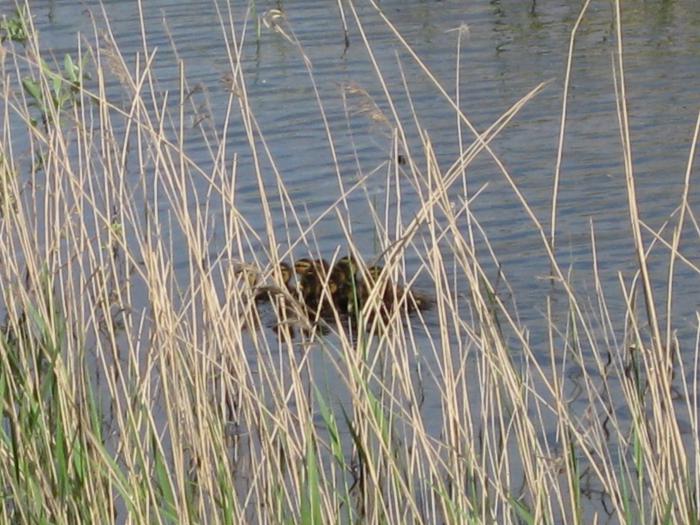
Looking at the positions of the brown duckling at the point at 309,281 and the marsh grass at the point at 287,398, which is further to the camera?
the brown duckling at the point at 309,281

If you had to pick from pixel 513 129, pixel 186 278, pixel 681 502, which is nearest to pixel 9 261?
pixel 681 502

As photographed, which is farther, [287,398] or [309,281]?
[309,281]

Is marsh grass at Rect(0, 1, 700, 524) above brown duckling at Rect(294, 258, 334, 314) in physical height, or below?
above

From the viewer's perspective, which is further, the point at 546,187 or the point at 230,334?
the point at 546,187

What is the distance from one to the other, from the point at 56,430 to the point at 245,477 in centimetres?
95

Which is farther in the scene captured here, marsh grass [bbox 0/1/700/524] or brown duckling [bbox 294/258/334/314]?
brown duckling [bbox 294/258/334/314]

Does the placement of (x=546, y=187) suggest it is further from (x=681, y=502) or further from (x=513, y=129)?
(x=681, y=502)

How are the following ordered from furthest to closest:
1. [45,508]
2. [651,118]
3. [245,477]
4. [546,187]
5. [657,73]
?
[657,73] < [651,118] < [546,187] < [245,477] < [45,508]

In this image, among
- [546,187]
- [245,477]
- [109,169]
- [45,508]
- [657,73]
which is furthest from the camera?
[657,73]

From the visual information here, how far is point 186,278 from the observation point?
6488mm

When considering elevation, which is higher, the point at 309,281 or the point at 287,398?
the point at 287,398

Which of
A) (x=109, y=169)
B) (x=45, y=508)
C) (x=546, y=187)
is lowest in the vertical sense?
(x=546, y=187)

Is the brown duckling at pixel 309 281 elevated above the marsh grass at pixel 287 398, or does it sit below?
below

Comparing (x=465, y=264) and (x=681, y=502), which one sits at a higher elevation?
(x=465, y=264)
